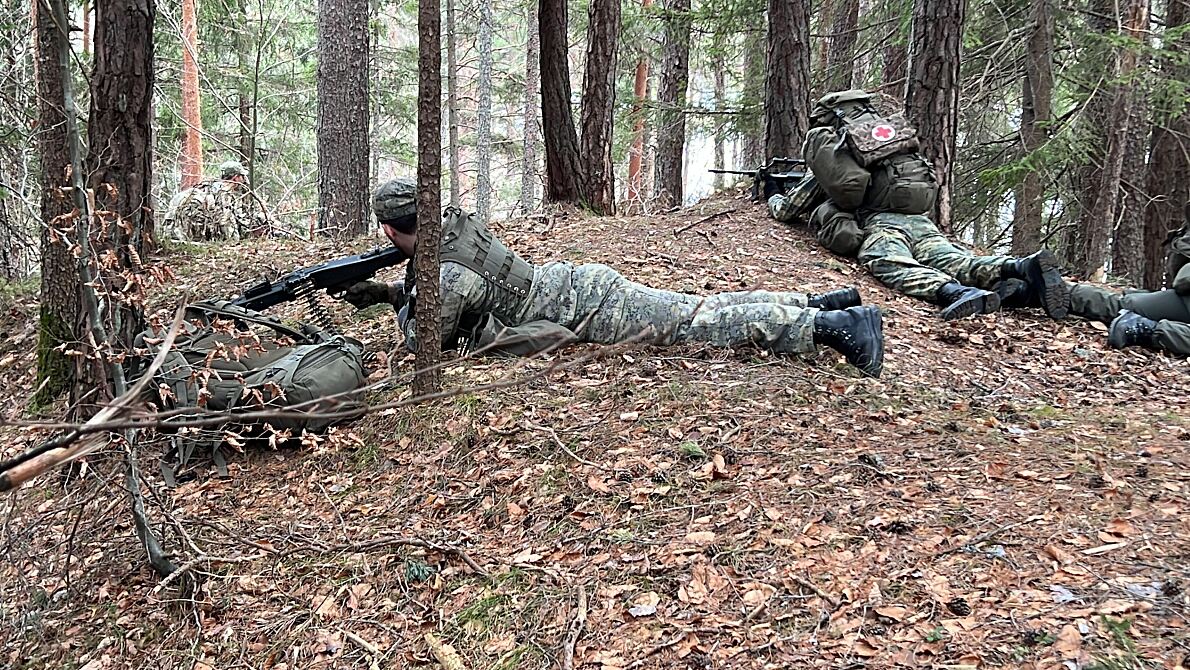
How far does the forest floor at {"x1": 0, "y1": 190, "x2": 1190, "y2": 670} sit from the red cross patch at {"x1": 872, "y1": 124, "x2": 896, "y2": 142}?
8.66 ft

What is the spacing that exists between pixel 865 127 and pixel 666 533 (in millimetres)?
4926

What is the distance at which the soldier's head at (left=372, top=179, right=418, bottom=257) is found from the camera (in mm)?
4734

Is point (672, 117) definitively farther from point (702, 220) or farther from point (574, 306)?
point (574, 306)

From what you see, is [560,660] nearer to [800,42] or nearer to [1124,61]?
[800,42]

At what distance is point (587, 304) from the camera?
203 inches

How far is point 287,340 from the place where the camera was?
4.93 m

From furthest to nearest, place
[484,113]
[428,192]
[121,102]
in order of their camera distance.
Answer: [484,113], [121,102], [428,192]

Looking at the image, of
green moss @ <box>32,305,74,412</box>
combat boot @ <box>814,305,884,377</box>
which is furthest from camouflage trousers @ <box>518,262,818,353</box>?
green moss @ <box>32,305,74,412</box>

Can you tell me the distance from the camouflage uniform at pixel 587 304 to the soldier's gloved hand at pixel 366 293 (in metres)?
0.27

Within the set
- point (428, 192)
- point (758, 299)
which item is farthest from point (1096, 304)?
point (428, 192)

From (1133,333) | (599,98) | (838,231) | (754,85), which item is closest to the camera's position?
(1133,333)

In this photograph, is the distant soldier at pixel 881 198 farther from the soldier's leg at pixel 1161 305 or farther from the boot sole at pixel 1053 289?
the soldier's leg at pixel 1161 305

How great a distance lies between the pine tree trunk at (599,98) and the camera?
28.2ft

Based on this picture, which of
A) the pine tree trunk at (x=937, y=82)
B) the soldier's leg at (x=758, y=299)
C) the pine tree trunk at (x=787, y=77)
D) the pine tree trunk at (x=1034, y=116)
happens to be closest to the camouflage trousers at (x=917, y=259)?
the pine tree trunk at (x=937, y=82)
